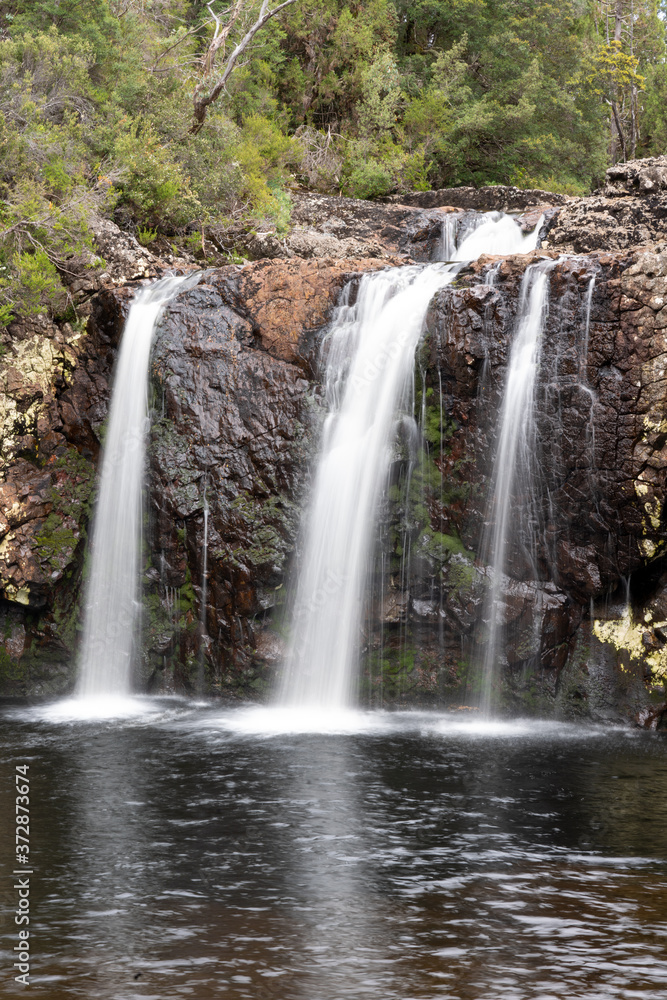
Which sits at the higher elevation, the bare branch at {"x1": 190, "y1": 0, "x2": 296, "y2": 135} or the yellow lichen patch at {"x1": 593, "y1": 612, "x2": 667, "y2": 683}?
the bare branch at {"x1": 190, "y1": 0, "x2": 296, "y2": 135}

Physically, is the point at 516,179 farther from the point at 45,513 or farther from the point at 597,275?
the point at 45,513

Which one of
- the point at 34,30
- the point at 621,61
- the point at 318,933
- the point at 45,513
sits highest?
the point at 621,61

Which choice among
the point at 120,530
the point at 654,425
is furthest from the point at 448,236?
the point at 120,530

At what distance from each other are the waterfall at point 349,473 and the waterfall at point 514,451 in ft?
4.75

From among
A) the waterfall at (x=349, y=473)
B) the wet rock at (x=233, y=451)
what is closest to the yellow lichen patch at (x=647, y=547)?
the waterfall at (x=349, y=473)

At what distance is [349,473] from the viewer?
12.6 meters

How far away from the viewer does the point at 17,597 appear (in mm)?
13516

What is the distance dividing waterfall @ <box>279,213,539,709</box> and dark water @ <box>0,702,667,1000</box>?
5.33 feet

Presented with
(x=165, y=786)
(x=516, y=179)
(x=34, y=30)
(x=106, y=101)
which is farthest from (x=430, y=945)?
(x=516, y=179)

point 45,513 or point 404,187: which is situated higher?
point 404,187

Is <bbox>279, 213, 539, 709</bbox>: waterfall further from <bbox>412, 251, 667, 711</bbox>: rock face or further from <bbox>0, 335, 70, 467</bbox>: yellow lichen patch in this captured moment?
<bbox>0, 335, 70, 467</bbox>: yellow lichen patch

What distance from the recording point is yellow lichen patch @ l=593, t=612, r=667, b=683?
11156 mm

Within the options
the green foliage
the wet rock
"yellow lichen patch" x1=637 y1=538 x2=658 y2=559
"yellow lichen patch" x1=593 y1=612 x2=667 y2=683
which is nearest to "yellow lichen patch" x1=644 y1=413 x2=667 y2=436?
"yellow lichen patch" x1=637 y1=538 x2=658 y2=559

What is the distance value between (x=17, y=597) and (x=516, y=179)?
17.7 metres
